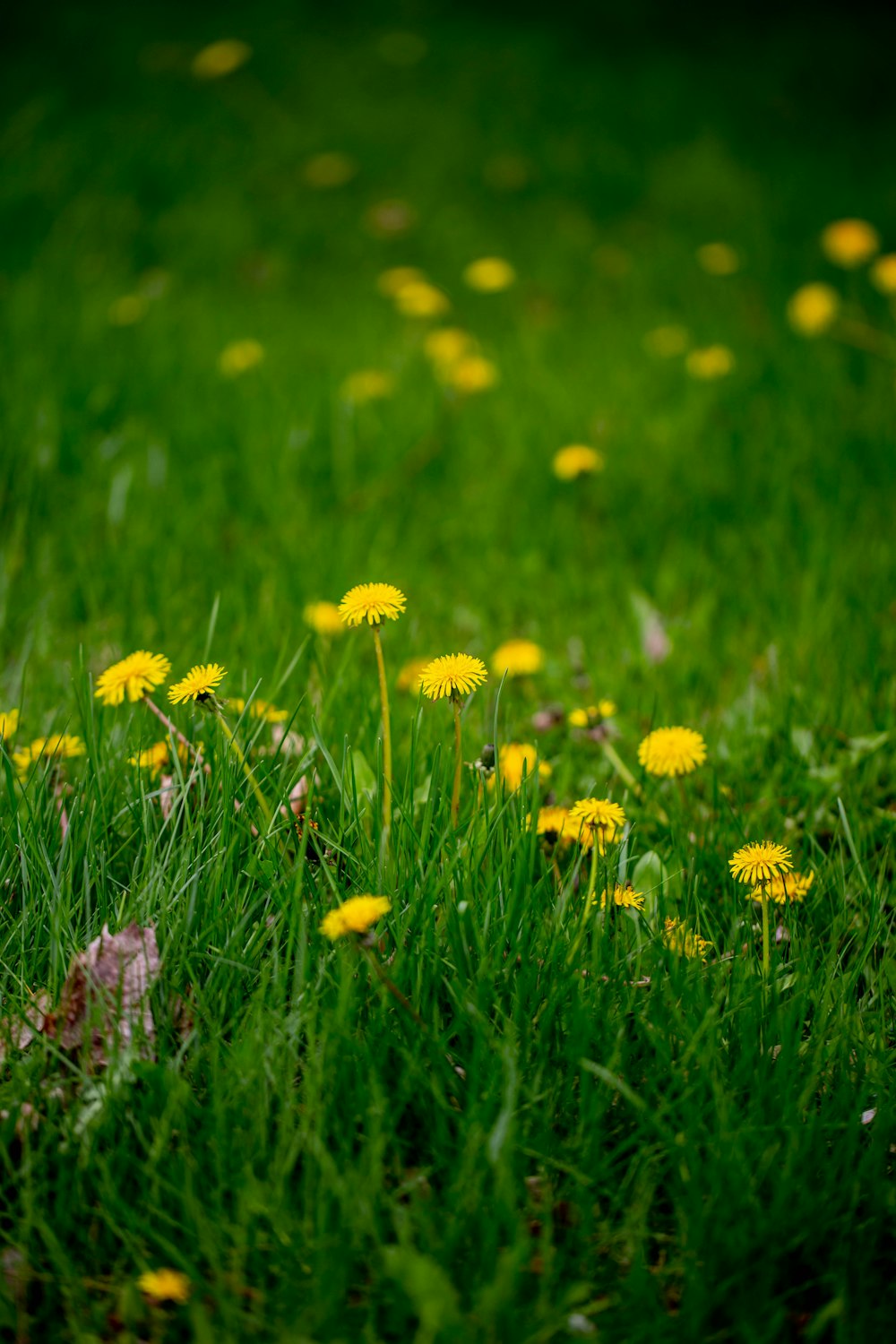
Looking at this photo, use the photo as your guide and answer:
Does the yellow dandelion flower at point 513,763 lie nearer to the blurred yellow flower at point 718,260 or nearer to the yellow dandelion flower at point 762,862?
the yellow dandelion flower at point 762,862

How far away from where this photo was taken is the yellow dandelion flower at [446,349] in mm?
3070

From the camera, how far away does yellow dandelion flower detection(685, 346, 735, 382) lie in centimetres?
294

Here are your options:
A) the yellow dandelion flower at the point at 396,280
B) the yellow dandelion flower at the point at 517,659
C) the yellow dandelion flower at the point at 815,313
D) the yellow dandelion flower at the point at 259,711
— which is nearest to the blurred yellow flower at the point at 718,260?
the yellow dandelion flower at the point at 815,313

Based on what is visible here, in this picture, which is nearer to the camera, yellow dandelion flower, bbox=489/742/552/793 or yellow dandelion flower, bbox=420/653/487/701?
yellow dandelion flower, bbox=420/653/487/701

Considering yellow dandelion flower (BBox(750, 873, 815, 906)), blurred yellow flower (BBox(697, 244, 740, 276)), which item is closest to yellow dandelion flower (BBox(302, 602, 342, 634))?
yellow dandelion flower (BBox(750, 873, 815, 906))

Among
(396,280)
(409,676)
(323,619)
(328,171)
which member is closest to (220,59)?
(328,171)

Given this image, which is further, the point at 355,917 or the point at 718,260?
the point at 718,260

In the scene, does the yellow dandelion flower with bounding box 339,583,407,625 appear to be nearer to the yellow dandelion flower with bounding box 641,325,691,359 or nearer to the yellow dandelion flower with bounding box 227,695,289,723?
the yellow dandelion flower with bounding box 227,695,289,723

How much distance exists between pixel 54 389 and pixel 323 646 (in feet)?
5.56

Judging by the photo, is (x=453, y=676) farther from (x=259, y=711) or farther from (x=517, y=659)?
(x=517, y=659)

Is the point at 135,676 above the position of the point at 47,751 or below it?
above

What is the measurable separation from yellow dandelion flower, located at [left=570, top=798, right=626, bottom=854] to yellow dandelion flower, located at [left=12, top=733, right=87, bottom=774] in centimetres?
70

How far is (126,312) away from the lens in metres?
3.48

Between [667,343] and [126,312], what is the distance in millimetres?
2117
